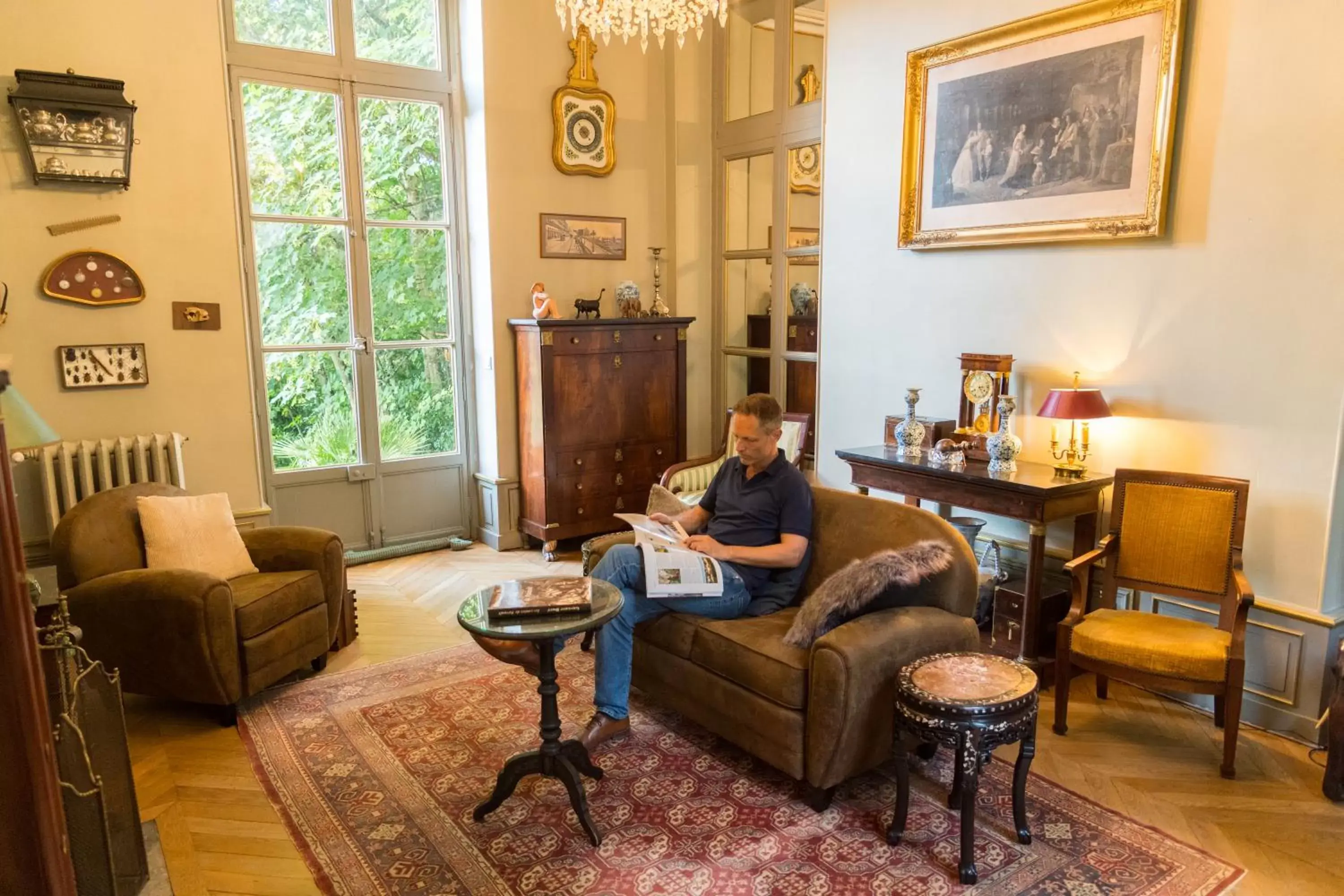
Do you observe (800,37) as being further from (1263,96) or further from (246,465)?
(246,465)

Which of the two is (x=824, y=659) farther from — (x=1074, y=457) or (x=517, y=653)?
(x=1074, y=457)

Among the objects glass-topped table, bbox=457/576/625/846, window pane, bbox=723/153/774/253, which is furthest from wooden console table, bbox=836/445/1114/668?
window pane, bbox=723/153/774/253

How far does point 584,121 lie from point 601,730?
13.7ft

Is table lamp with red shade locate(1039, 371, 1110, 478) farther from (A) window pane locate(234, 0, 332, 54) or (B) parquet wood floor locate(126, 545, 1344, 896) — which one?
(A) window pane locate(234, 0, 332, 54)

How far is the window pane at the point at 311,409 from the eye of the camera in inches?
206

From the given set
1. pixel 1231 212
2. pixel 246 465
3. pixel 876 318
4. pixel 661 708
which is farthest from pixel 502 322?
pixel 1231 212

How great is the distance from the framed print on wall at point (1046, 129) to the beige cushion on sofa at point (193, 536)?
11.5ft

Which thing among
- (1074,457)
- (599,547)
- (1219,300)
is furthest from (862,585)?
(1219,300)

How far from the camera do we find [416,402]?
227 inches

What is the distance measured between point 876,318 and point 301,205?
11.2 feet

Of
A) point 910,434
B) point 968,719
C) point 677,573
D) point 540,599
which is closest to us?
point 968,719

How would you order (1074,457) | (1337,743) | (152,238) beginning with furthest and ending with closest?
1. (152,238)
2. (1074,457)
3. (1337,743)

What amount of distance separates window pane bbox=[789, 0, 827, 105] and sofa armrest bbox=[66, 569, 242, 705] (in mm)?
4313

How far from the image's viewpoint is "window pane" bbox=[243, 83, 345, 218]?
4.99 meters
